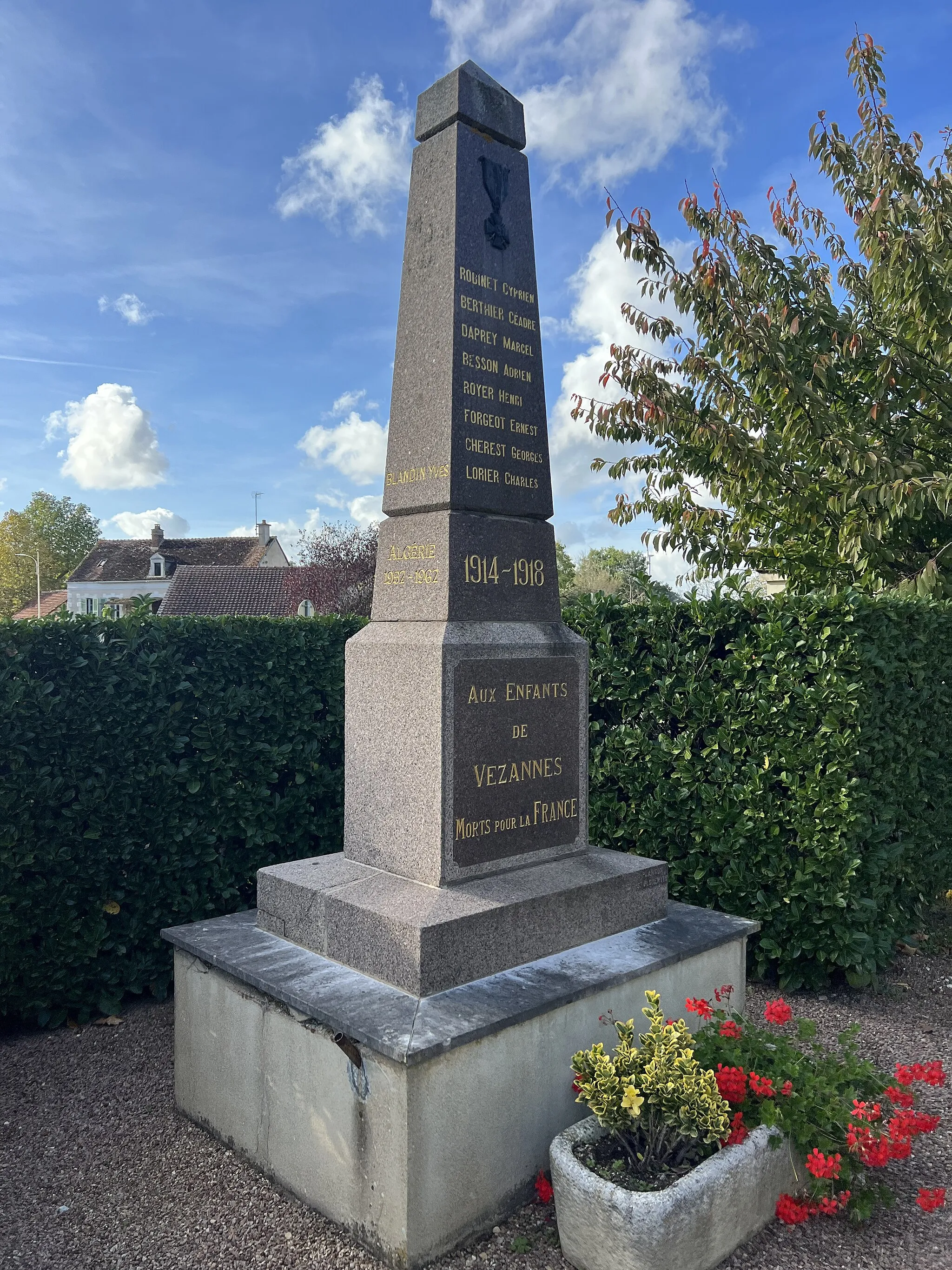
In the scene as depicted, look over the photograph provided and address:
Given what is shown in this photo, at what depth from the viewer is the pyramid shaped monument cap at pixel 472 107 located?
4.15m

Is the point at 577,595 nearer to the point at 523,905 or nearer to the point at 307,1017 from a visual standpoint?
the point at 523,905

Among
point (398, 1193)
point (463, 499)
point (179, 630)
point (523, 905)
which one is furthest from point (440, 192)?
point (398, 1193)

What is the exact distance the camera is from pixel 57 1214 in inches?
129

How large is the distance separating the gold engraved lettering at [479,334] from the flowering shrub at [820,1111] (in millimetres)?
3039

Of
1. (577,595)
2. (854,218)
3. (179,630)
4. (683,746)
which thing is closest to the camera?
(179,630)

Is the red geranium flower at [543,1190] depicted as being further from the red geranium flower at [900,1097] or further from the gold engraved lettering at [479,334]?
the gold engraved lettering at [479,334]

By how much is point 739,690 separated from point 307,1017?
137 inches

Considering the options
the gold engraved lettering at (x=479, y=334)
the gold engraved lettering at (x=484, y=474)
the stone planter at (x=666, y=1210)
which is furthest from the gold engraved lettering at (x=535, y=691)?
the stone planter at (x=666, y=1210)

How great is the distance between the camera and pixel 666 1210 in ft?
8.47

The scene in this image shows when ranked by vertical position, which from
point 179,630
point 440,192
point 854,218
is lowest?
point 179,630

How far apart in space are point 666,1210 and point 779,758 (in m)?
3.26

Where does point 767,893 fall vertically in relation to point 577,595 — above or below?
below

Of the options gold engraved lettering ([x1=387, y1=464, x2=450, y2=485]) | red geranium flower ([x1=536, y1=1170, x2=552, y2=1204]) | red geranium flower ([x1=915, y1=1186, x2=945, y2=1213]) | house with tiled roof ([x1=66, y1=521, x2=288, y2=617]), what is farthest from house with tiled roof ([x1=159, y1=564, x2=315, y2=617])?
red geranium flower ([x1=915, y1=1186, x2=945, y2=1213])

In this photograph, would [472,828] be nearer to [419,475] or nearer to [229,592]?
[419,475]
